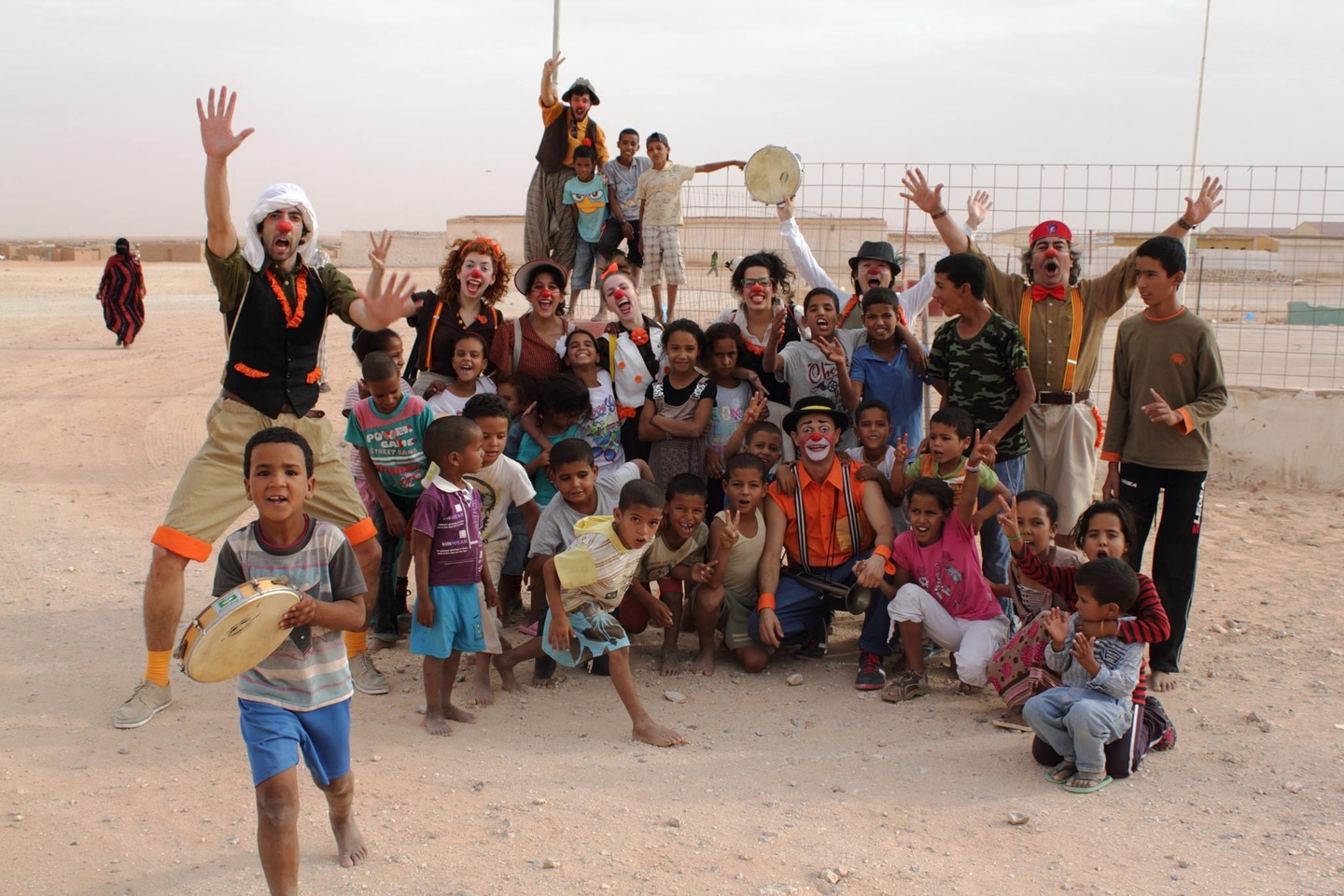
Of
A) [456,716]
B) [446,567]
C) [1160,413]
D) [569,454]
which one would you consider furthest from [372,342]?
[1160,413]

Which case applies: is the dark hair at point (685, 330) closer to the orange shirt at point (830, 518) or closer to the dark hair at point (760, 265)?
the dark hair at point (760, 265)

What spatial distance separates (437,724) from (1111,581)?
2.93 m

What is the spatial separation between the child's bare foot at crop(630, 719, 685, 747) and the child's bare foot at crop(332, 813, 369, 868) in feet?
4.73

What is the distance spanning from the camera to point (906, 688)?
18.6 feet

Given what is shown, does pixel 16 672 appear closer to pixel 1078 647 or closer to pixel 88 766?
pixel 88 766

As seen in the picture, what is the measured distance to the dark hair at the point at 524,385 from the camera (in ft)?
20.9

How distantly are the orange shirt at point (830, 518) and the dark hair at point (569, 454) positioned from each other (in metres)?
1.04

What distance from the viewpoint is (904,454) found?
239 inches

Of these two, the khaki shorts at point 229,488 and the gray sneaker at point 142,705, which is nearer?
the khaki shorts at point 229,488

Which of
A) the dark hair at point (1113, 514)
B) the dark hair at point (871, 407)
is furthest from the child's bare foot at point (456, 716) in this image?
the dark hair at point (1113, 514)

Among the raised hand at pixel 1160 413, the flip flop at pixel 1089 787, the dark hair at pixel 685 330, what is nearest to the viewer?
the flip flop at pixel 1089 787

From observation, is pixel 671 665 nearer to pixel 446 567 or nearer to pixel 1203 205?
pixel 446 567

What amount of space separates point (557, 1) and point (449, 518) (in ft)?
22.7

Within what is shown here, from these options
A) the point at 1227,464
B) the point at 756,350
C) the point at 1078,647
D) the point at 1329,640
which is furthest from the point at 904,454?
the point at 1227,464
